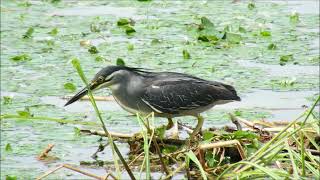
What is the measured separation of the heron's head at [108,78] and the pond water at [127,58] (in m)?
0.40

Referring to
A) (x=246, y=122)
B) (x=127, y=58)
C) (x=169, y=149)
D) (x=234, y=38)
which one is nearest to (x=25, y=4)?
(x=127, y=58)

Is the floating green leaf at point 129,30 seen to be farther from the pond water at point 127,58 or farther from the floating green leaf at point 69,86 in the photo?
the floating green leaf at point 69,86

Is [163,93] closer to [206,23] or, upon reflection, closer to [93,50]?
[93,50]

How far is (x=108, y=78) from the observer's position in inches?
315

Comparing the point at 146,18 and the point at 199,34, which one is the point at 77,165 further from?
the point at 146,18

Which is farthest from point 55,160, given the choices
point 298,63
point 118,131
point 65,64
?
point 298,63

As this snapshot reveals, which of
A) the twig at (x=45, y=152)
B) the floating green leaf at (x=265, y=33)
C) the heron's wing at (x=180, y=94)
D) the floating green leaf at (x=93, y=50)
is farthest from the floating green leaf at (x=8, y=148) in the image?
the floating green leaf at (x=265, y=33)

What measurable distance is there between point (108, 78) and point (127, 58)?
317cm

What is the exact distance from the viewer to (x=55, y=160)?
805 cm

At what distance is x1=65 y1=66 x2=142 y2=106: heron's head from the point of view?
7922mm

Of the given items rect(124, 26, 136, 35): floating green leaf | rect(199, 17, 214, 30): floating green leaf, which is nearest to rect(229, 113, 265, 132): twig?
rect(199, 17, 214, 30): floating green leaf

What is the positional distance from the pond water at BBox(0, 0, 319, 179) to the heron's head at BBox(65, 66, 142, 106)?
40 cm

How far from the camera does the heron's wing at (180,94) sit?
820 cm

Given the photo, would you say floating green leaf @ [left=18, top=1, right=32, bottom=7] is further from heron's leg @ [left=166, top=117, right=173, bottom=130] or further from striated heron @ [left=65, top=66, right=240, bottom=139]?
heron's leg @ [left=166, top=117, right=173, bottom=130]
